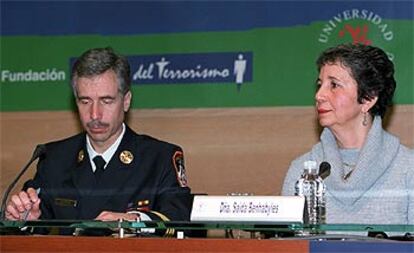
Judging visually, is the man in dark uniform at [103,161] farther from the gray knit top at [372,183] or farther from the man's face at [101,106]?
the gray knit top at [372,183]

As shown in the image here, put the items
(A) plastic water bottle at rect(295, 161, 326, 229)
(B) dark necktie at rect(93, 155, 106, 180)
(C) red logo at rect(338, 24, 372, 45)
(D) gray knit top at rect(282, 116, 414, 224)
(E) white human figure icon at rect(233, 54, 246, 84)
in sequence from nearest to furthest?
(A) plastic water bottle at rect(295, 161, 326, 229), (D) gray knit top at rect(282, 116, 414, 224), (B) dark necktie at rect(93, 155, 106, 180), (C) red logo at rect(338, 24, 372, 45), (E) white human figure icon at rect(233, 54, 246, 84)

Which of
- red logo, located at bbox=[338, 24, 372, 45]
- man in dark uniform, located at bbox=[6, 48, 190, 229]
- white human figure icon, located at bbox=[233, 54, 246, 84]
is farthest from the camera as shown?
white human figure icon, located at bbox=[233, 54, 246, 84]

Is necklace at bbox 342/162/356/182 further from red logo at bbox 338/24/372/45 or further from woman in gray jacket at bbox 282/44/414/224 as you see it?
red logo at bbox 338/24/372/45

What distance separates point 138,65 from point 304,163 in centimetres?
139

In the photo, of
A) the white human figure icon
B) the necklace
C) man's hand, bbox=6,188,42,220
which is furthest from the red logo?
man's hand, bbox=6,188,42,220

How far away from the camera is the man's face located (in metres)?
3.23

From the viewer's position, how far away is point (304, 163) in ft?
10.0

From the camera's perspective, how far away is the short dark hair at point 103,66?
127 inches

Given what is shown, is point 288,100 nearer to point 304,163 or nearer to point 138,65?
point 138,65

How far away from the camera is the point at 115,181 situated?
3.17 m

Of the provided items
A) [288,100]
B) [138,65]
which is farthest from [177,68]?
[288,100]

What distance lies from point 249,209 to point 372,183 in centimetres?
91

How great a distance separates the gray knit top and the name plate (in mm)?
753

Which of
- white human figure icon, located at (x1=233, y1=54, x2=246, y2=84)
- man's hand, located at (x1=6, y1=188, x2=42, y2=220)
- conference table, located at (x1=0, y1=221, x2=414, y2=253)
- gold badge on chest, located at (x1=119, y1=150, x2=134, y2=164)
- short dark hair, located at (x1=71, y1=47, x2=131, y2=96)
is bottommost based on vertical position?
conference table, located at (x1=0, y1=221, x2=414, y2=253)
